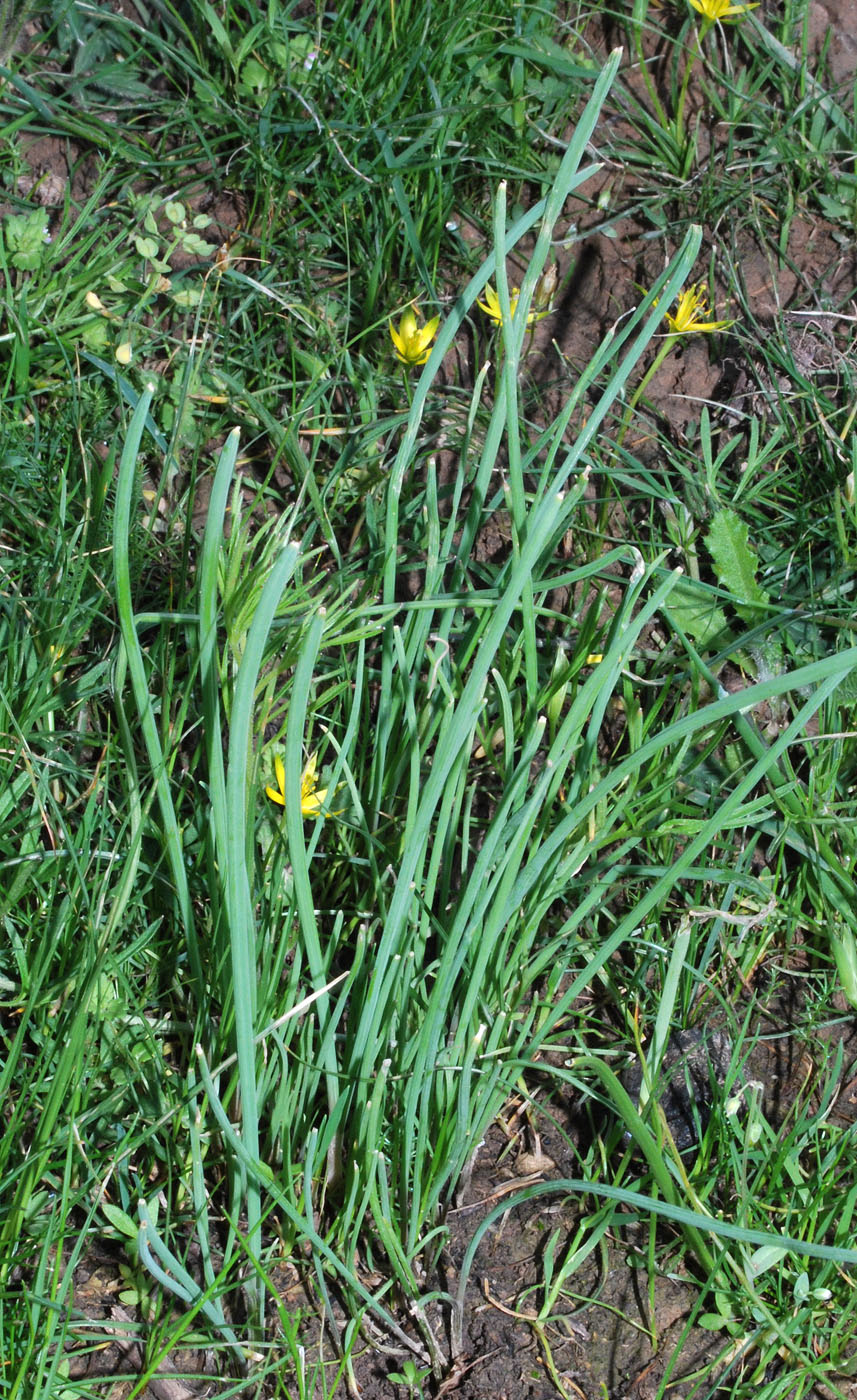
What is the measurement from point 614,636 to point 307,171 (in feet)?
4.12

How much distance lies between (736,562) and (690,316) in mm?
425

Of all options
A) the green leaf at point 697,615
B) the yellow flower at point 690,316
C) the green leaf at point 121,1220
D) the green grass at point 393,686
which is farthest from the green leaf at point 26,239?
the green leaf at point 121,1220

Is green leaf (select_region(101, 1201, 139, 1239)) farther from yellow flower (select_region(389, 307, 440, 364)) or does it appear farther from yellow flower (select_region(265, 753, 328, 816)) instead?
yellow flower (select_region(389, 307, 440, 364))

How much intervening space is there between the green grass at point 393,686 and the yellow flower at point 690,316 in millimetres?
113

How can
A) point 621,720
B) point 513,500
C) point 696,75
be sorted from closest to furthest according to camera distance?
point 513,500 < point 621,720 < point 696,75

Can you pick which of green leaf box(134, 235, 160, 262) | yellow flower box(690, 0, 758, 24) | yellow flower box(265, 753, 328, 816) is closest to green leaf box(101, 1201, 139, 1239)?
yellow flower box(265, 753, 328, 816)

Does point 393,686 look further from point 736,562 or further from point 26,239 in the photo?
point 26,239

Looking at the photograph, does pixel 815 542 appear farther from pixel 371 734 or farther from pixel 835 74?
pixel 835 74

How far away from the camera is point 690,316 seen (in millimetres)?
1975

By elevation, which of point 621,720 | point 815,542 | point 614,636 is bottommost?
point 621,720

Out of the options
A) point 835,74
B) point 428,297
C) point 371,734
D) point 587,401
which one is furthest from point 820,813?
point 835,74

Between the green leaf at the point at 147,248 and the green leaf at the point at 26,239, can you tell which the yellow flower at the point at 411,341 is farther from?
the green leaf at the point at 26,239

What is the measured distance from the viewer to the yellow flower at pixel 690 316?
6.39 feet

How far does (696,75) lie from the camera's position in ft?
7.58
